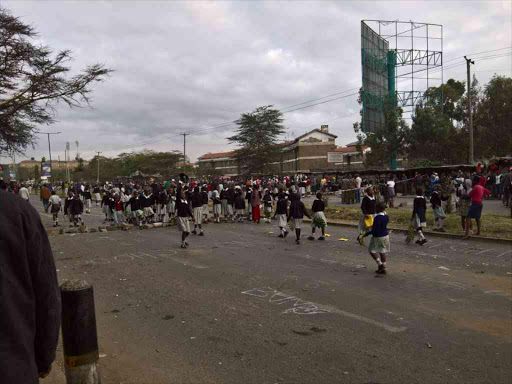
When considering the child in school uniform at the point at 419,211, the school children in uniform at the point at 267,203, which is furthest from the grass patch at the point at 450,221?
the school children in uniform at the point at 267,203

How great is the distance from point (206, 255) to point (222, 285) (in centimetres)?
333

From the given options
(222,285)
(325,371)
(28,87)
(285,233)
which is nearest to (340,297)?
(222,285)

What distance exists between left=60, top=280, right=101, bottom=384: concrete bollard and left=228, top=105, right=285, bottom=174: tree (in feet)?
182

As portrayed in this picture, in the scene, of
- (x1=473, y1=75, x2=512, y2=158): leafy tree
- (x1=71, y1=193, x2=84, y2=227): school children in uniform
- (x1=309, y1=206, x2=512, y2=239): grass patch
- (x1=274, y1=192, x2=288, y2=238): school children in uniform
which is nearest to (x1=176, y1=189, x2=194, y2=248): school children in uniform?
(x1=274, y1=192, x2=288, y2=238): school children in uniform

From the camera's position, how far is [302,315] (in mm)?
6238

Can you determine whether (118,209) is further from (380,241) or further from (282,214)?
(380,241)

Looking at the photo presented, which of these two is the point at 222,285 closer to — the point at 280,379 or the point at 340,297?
the point at 340,297

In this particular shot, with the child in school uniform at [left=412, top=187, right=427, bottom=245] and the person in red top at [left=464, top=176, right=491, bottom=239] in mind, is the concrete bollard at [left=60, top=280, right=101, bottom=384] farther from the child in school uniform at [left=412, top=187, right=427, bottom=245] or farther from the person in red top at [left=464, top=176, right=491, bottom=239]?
the person in red top at [left=464, top=176, right=491, bottom=239]

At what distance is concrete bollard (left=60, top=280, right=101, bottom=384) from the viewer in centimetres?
312

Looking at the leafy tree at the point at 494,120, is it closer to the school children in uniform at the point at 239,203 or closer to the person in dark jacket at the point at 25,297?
the school children in uniform at the point at 239,203

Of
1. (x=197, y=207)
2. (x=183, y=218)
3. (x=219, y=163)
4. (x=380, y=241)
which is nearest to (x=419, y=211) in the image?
(x=380, y=241)

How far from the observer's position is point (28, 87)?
1404cm

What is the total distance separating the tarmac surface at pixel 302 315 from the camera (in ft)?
14.9

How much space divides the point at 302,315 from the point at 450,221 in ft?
36.3
